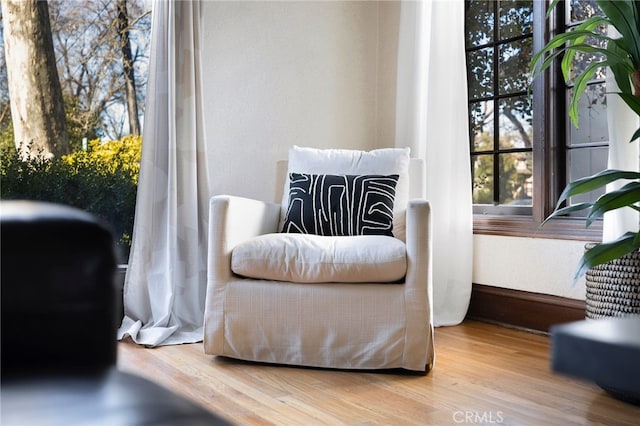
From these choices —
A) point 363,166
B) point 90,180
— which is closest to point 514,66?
point 363,166

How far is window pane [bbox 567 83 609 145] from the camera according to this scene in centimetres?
266

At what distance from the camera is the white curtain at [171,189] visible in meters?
2.84

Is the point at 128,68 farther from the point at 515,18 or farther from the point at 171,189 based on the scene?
the point at 515,18

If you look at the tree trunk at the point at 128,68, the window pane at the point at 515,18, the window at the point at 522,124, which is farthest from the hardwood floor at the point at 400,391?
the window pane at the point at 515,18

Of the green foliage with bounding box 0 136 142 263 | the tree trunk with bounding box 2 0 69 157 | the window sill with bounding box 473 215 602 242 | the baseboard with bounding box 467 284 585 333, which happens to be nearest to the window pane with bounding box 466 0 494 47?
the window sill with bounding box 473 215 602 242

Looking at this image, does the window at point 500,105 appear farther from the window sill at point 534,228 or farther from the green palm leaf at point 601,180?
the green palm leaf at point 601,180

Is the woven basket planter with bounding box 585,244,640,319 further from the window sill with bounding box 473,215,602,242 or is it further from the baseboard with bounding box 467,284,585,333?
the baseboard with bounding box 467,284,585,333

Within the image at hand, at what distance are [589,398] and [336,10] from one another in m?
2.48

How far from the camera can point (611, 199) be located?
1774 mm

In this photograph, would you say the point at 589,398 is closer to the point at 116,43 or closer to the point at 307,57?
the point at 307,57

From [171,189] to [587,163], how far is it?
6.12 feet

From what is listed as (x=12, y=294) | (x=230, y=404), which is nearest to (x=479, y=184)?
(x=230, y=404)

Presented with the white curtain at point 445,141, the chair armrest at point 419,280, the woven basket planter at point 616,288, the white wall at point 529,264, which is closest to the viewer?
the woven basket planter at point 616,288

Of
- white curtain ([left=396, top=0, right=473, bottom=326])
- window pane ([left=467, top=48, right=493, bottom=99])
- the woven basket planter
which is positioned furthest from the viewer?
window pane ([left=467, top=48, right=493, bottom=99])
